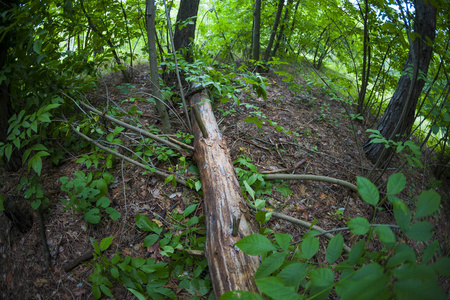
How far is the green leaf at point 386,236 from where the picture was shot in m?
0.76

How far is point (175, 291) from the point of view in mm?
1841

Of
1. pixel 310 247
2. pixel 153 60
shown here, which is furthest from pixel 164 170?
pixel 310 247

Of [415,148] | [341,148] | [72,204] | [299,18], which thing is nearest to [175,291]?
[72,204]

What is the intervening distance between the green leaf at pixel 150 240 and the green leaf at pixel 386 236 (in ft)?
5.79

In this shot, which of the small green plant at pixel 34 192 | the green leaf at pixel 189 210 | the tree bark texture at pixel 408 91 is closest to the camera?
the small green plant at pixel 34 192

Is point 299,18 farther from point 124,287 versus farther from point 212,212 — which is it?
point 124,287

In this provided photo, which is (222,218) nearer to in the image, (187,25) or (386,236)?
(386,236)

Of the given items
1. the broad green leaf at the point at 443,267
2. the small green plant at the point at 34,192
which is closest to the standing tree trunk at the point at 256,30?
the small green plant at the point at 34,192

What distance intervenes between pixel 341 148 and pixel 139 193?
2.88 meters

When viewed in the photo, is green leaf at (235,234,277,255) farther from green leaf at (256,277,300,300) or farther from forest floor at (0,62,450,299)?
forest floor at (0,62,450,299)

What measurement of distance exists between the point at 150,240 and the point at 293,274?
155 cm

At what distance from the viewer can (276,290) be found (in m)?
0.79

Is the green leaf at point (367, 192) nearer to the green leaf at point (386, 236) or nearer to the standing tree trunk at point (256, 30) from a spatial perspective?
the green leaf at point (386, 236)

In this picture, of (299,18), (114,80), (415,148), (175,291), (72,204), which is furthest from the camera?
(299,18)
